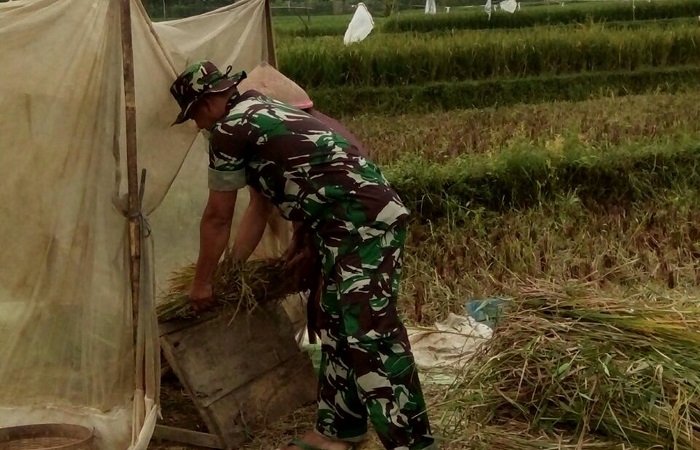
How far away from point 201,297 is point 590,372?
4.80 feet

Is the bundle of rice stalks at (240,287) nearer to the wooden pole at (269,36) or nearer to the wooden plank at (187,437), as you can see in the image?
the wooden plank at (187,437)

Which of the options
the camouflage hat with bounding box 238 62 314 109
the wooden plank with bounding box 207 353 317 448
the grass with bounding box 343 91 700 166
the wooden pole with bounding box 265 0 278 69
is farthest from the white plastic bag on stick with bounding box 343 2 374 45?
the wooden plank with bounding box 207 353 317 448

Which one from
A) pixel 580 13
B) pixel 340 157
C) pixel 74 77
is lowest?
pixel 580 13

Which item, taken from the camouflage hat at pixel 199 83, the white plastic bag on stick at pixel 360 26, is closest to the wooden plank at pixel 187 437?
the camouflage hat at pixel 199 83

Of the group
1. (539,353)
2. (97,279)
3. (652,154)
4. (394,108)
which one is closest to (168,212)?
(97,279)

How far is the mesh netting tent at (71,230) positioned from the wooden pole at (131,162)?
0.10 ft

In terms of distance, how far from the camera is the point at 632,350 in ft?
10.2

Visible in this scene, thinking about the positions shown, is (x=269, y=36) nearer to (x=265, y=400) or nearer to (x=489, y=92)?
(x=265, y=400)

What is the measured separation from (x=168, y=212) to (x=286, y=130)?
1131 millimetres

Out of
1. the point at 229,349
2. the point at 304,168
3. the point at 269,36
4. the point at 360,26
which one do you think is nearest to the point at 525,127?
the point at 269,36

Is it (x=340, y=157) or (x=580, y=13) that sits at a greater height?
(x=340, y=157)

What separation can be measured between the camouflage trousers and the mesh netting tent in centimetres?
74

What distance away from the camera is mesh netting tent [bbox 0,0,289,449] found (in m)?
3.41

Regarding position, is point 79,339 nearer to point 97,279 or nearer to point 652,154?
point 97,279
